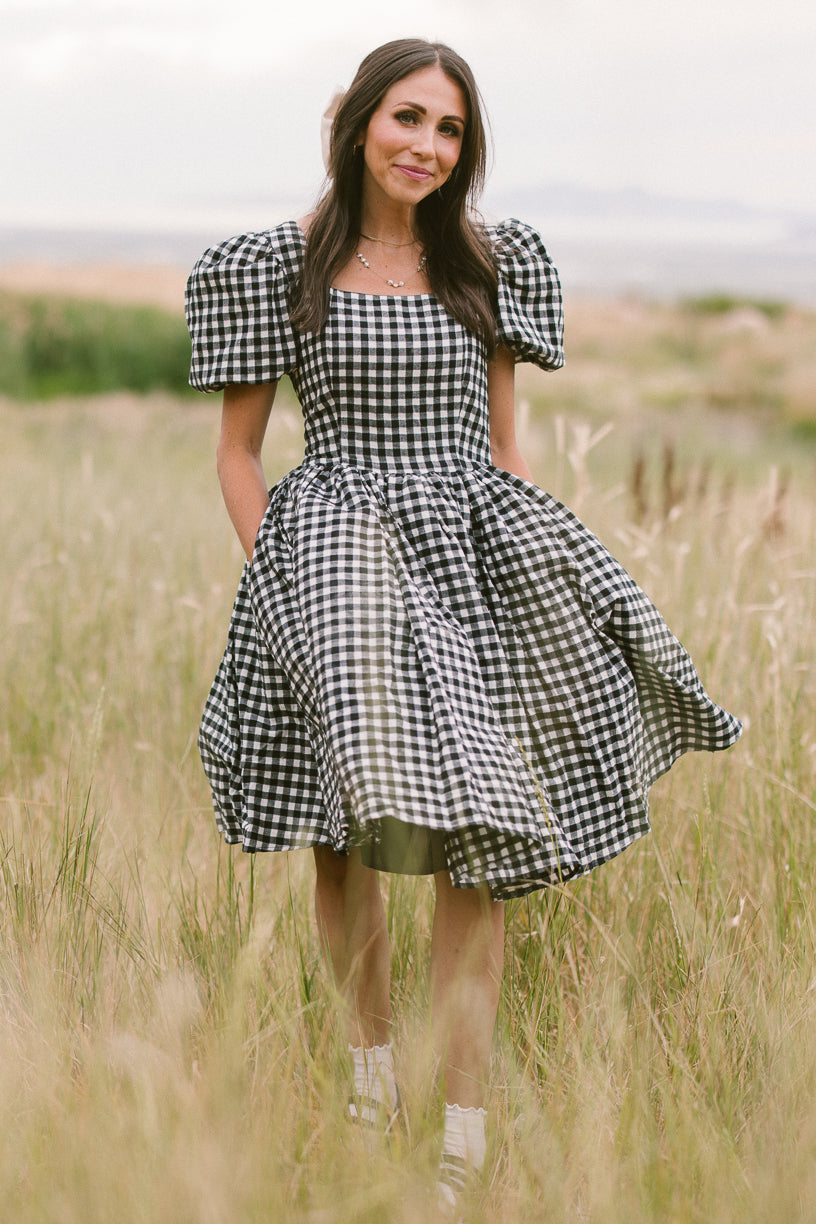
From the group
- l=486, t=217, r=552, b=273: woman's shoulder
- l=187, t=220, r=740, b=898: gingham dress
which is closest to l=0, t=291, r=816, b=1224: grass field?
l=187, t=220, r=740, b=898: gingham dress

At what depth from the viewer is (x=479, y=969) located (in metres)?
1.93

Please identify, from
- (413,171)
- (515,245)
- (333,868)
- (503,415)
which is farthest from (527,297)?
(333,868)

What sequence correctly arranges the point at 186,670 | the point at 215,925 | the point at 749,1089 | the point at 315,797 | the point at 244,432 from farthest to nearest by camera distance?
the point at 186,670 → the point at 215,925 → the point at 244,432 → the point at 315,797 → the point at 749,1089

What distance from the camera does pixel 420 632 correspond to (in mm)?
1869

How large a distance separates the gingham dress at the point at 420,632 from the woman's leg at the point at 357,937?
0.19 m

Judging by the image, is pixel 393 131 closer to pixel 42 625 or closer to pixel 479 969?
pixel 479 969

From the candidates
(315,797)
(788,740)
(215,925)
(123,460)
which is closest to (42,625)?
(215,925)

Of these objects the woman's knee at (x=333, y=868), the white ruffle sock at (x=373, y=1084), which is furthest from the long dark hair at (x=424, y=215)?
the white ruffle sock at (x=373, y=1084)

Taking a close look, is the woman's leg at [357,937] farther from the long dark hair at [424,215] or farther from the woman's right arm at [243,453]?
the long dark hair at [424,215]

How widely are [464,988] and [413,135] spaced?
1.50m

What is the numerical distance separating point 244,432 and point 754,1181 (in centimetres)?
150

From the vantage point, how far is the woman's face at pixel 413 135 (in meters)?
2.16

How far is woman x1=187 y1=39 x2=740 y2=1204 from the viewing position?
1.82 m

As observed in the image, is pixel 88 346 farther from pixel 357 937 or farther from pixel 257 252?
pixel 357 937
